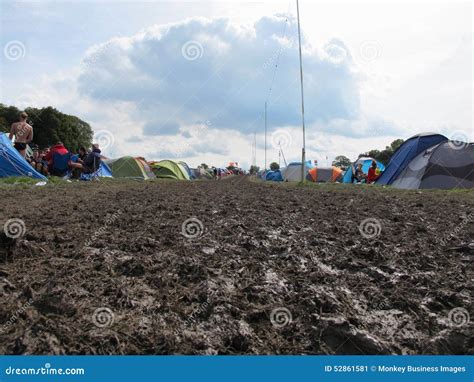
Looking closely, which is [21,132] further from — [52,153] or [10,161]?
[52,153]

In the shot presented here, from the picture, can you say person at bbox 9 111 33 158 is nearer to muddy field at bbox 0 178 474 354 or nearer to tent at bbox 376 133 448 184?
muddy field at bbox 0 178 474 354

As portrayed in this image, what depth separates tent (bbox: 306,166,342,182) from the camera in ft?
133

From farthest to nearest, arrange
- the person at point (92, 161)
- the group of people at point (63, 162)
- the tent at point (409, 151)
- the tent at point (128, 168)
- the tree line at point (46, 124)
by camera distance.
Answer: the tree line at point (46, 124), the tent at point (128, 168), the tent at point (409, 151), the person at point (92, 161), the group of people at point (63, 162)

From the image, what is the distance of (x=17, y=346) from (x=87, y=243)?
2330 mm

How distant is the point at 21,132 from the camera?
14.2 meters

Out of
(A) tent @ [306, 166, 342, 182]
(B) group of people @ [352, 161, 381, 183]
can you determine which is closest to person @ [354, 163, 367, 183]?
(B) group of people @ [352, 161, 381, 183]

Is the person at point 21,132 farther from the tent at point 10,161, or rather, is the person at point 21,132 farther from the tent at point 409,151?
the tent at point 409,151

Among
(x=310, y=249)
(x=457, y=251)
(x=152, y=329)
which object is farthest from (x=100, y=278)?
(x=457, y=251)

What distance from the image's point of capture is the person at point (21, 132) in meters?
14.0

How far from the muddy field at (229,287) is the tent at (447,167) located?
10.7 m

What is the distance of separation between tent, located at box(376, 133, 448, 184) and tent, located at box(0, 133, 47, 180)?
15823 millimetres

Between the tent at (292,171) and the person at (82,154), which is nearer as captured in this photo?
the person at (82,154)

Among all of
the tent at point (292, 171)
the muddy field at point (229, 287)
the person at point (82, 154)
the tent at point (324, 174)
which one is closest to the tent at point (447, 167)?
the muddy field at point (229, 287)

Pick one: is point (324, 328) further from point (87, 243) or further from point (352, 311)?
point (87, 243)
